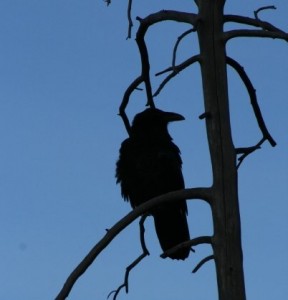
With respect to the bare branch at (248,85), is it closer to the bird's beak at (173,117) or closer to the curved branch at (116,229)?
the curved branch at (116,229)

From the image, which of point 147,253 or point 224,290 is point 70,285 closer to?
point 224,290

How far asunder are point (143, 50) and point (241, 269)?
1.41 m

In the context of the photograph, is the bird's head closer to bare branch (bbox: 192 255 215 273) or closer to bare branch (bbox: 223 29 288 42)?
bare branch (bbox: 223 29 288 42)

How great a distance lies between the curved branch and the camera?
3.80 meters

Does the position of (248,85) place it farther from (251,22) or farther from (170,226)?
(170,226)

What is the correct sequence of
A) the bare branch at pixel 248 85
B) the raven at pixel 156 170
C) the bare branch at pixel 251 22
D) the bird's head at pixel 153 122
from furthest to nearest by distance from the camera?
the bird's head at pixel 153 122 → the raven at pixel 156 170 → the bare branch at pixel 248 85 → the bare branch at pixel 251 22

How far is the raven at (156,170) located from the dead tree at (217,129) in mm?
3046

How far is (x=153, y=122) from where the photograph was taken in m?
8.56

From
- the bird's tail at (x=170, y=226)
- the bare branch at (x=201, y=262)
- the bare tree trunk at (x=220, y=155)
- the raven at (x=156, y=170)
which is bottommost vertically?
the bare branch at (x=201, y=262)

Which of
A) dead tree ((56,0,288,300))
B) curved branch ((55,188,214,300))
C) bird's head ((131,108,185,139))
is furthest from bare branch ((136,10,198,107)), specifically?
bird's head ((131,108,185,139))

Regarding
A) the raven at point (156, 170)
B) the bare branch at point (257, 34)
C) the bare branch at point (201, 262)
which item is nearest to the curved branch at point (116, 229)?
the bare branch at point (201, 262)

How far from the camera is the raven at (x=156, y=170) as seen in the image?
8094 millimetres

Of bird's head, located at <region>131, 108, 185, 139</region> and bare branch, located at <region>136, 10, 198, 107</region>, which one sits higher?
bird's head, located at <region>131, 108, 185, 139</region>

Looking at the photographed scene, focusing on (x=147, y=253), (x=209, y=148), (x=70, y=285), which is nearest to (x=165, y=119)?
(x=147, y=253)
